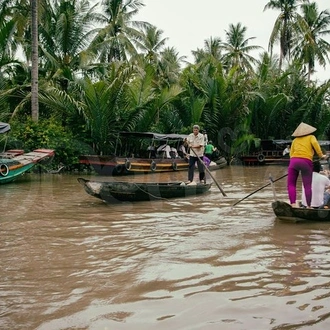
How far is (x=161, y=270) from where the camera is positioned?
4449mm

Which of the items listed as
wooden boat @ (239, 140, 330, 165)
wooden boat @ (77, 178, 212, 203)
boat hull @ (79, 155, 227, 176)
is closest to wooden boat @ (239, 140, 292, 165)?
wooden boat @ (239, 140, 330, 165)

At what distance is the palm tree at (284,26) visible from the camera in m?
31.7

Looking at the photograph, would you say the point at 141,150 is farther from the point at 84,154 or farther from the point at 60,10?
the point at 60,10

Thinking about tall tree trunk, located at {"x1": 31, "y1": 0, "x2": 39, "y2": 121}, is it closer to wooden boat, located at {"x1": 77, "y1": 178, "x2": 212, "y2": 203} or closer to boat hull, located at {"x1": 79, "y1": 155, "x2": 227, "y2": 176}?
boat hull, located at {"x1": 79, "y1": 155, "x2": 227, "y2": 176}

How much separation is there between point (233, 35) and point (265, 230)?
33109 millimetres

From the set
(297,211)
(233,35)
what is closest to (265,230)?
(297,211)

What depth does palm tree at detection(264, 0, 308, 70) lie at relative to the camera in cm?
3170

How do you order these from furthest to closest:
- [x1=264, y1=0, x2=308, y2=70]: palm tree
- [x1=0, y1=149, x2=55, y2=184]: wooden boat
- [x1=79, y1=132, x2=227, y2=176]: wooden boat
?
[x1=264, y1=0, x2=308, y2=70]: palm tree
[x1=79, y1=132, x2=227, y2=176]: wooden boat
[x1=0, y1=149, x2=55, y2=184]: wooden boat

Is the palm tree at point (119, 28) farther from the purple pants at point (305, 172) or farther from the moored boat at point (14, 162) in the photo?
the purple pants at point (305, 172)

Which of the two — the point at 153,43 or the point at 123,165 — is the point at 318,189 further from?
the point at 153,43

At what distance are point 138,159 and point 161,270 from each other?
12.0 meters

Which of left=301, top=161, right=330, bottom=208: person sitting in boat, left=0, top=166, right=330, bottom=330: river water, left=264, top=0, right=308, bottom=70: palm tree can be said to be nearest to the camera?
left=0, top=166, right=330, bottom=330: river water

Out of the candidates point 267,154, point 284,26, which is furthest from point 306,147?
point 284,26

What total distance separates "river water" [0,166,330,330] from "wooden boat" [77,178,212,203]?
18.5 inches
